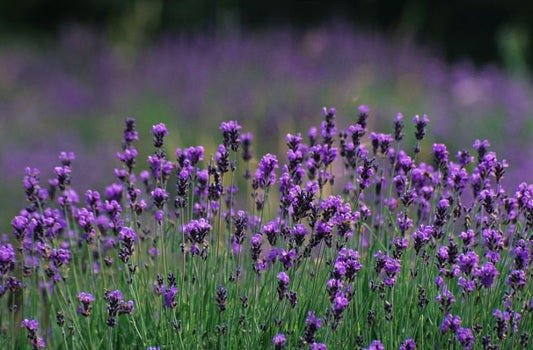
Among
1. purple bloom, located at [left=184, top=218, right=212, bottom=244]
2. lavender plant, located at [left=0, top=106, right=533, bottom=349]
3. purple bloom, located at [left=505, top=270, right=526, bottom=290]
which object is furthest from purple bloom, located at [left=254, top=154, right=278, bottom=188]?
purple bloom, located at [left=505, top=270, right=526, bottom=290]

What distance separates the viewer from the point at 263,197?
3111 millimetres

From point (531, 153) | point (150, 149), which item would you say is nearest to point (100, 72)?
point (150, 149)

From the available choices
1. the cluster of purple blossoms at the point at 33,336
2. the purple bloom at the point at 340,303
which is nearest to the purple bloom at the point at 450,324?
the purple bloom at the point at 340,303

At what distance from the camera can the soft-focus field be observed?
7172 mm

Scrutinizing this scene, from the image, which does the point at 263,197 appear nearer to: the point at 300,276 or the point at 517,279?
the point at 300,276

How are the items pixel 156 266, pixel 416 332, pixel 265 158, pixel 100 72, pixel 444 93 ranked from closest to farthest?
pixel 265 158 < pixel 416 332 < pixel 156 266 < pixel 444 93 < pixel 100 72

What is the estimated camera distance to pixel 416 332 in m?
2.65

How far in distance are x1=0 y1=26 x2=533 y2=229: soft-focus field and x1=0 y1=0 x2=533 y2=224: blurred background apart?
20 mm

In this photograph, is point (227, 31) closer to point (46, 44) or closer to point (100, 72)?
point (100, 72)

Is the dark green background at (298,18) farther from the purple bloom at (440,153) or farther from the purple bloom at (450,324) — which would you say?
the purple bloom at (450,324)

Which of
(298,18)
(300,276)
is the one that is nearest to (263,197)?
(300,276)

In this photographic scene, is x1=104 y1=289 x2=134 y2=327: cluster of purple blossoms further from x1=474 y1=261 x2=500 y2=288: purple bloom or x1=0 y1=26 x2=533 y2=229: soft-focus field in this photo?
x1=0 y1=26 x2=533 y2=229: soft-focus field

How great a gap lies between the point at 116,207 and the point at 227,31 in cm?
790

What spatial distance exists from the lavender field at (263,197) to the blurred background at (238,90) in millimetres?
35
